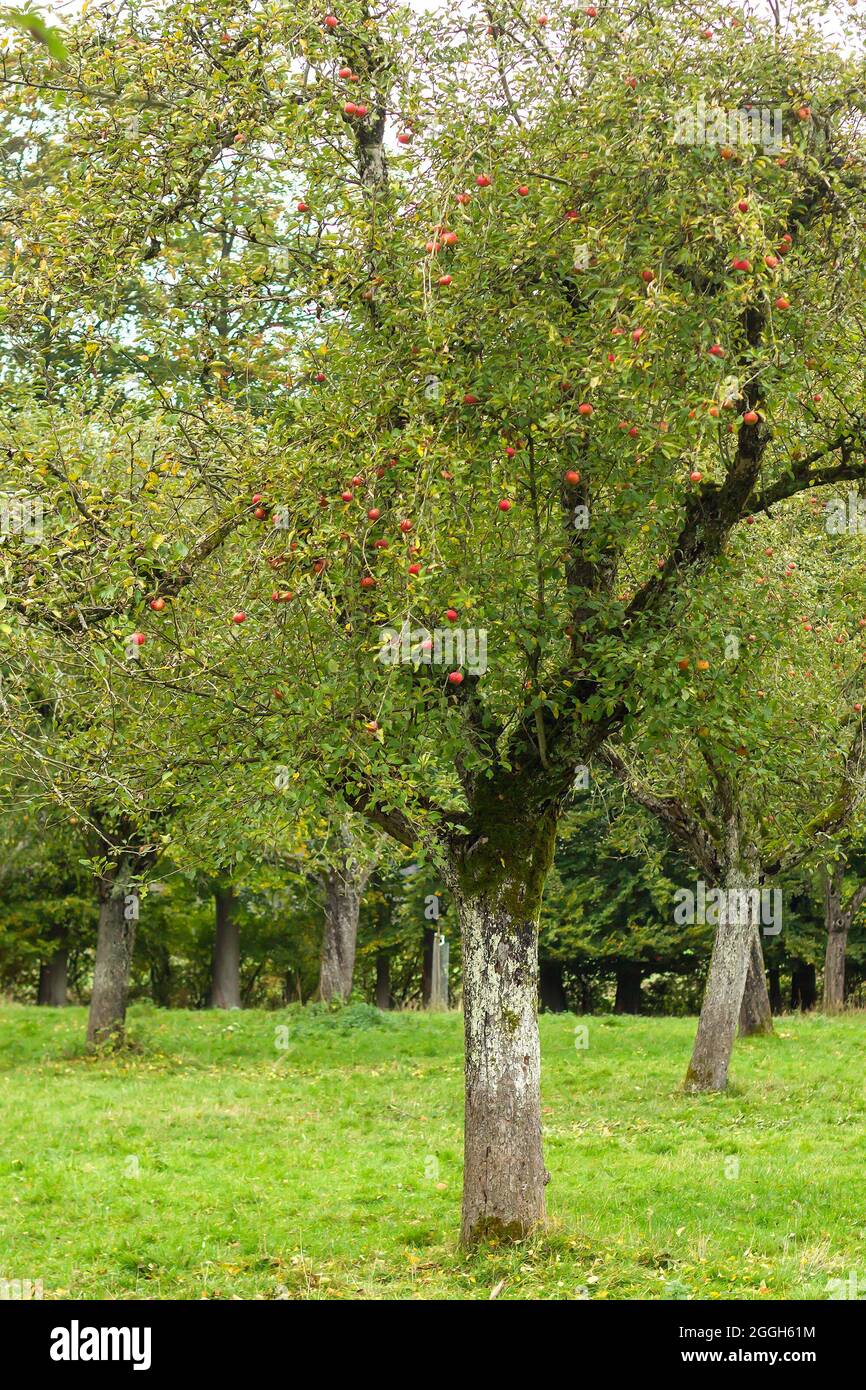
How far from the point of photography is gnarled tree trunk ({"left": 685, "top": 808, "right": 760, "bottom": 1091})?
19.2 metres

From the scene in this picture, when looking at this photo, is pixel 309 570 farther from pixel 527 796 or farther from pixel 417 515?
pixel 527 796

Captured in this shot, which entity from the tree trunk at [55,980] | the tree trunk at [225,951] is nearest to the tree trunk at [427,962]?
the tree trunk at [225,951]

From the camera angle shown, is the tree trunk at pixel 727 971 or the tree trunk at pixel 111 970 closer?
the tree trunk at pixel 727 971

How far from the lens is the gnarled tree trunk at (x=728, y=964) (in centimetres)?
1920

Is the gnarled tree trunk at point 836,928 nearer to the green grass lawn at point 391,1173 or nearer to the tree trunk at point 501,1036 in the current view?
the green grass lawn at point 391,1173

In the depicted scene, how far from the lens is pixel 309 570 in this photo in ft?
30.7

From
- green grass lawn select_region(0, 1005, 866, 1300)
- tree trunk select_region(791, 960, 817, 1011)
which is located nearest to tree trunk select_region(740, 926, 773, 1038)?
green grass lawn select_region(0, 1005, 866, 1300)

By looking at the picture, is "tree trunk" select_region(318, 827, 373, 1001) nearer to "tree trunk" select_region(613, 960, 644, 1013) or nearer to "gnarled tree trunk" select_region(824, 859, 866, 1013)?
"gnarled tree trunk" select_region(824, 859, 866, 1013)

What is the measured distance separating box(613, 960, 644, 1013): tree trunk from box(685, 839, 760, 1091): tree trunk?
2273 cm

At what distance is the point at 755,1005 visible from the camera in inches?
1041

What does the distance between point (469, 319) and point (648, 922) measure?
3128cm

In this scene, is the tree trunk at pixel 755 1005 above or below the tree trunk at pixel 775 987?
above

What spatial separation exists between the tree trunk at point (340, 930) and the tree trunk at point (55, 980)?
13.4m
